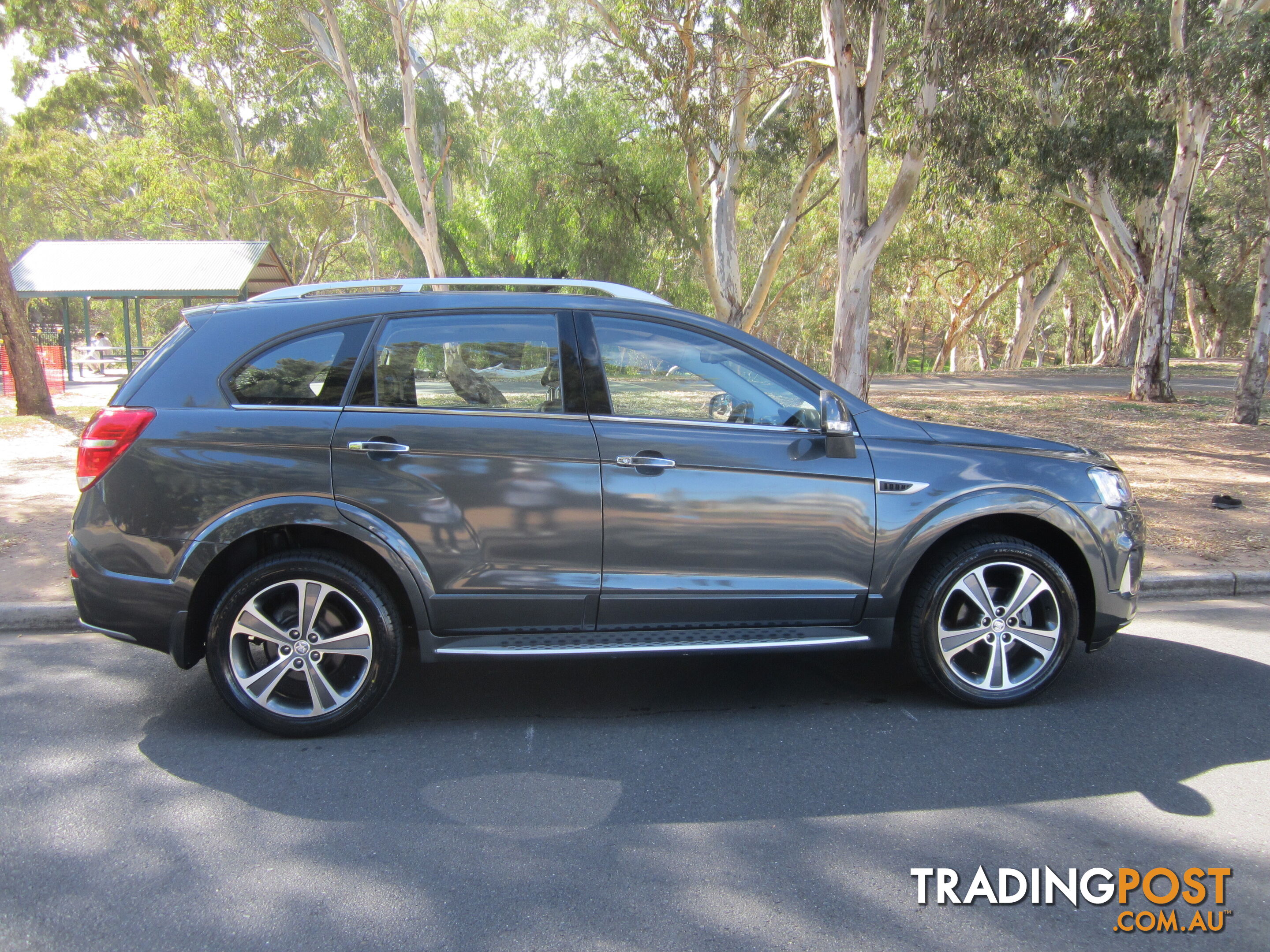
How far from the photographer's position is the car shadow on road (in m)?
3.39

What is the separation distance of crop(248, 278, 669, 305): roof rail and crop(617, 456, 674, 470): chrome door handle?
771 mm

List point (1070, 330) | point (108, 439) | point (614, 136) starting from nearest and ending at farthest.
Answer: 1. point (108, 439)
2. point (614, 136)
3. point (1070, 330)

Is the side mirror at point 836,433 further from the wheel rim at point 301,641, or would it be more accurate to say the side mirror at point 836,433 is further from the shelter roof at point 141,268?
the shelter roof at point 141,268

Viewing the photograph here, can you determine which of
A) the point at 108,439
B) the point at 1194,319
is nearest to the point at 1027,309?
the point at 1194,319

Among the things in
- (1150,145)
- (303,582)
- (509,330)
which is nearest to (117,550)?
(303,582)

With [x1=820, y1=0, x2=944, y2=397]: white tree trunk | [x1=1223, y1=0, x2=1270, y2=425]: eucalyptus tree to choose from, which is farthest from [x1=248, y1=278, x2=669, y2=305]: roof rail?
[x1=1223, y1=0, x2=1270, y2=425]: eucalyptus tree

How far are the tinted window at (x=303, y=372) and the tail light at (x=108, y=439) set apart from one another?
1.28 ft

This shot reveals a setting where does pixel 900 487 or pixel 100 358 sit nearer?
pixel 900 487

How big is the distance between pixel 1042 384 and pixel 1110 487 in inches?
891

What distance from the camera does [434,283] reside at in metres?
4.17

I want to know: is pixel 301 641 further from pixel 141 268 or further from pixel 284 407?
pixel 141 268

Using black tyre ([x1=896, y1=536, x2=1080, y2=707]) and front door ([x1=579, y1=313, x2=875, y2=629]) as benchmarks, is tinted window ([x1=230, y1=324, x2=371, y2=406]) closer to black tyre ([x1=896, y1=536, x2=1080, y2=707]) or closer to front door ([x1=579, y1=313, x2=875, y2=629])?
front door ([x1=579, y1=313, x2=875, y2=629])

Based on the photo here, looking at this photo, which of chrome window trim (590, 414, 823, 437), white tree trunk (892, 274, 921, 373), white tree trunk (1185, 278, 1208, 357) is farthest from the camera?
white tree trunk (1185, 278, 1208, 357)

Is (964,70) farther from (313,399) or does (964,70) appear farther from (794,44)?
(313,399)
